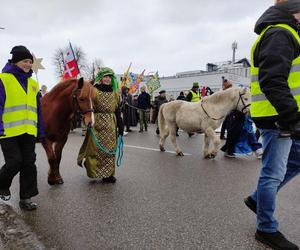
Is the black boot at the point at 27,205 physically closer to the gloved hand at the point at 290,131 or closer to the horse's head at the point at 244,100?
the gloved hand at the point at 290,131

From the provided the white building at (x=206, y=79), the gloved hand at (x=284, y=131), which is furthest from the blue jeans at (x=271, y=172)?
the white building at (x=206, y=79)

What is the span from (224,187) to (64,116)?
258 centimetres

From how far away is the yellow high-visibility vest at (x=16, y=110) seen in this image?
11.5 feet

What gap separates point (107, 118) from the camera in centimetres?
490

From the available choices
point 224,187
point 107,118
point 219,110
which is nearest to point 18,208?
point 107,118

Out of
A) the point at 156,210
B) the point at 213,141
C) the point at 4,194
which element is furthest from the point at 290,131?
the point at 213,141

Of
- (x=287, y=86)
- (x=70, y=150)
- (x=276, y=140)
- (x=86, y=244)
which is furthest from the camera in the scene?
(x=70, y=150)

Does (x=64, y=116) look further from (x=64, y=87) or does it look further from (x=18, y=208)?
(x=18, y=208)

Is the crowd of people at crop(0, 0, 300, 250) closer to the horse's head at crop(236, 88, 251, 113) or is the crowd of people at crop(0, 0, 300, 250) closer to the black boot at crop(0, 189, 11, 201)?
the black boot at crop(0, 189, 11, 201)

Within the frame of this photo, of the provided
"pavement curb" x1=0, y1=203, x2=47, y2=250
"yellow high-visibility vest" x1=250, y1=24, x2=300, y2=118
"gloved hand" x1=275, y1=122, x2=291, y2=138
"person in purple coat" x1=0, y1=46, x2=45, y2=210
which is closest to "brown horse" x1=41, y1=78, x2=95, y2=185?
"person in purple coat" x1=0, y1=46, x2=45, y2=210

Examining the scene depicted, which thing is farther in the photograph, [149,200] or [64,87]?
[64,87]

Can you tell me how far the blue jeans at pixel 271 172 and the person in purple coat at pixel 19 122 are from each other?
100 inches

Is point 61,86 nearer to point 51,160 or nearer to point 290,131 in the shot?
point 51,160

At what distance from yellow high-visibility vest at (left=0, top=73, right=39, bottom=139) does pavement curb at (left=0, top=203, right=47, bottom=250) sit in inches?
35.1
